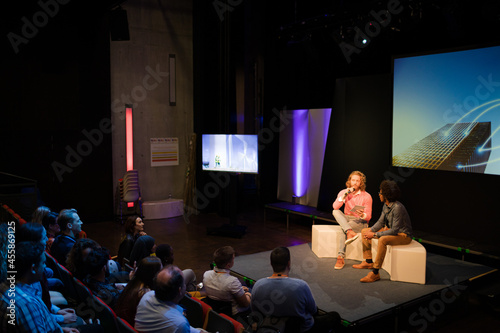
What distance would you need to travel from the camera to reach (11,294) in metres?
2.46

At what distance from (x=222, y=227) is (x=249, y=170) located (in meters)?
1.21

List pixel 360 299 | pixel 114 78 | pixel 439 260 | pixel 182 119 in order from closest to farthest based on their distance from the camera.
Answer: pixel 360 299 → pixel 439 260 → pixel 114 78 → pixel 182 119

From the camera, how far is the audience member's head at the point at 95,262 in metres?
3.57

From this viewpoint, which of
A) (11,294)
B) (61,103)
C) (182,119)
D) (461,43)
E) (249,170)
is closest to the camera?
(11,294)

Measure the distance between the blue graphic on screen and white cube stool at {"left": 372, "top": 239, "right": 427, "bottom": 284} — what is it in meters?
1.80

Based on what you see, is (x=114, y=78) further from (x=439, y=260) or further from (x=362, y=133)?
(x=439, y=260)

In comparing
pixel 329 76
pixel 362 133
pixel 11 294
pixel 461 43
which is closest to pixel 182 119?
pixel 329 76

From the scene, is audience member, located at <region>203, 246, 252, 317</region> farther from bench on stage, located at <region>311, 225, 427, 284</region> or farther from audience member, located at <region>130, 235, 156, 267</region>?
bench on stage, located at <region>311, 225, 427, 284</region>

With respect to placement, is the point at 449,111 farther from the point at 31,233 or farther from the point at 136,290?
the point at 31,233

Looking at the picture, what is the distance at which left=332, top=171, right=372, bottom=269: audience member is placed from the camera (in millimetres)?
5805

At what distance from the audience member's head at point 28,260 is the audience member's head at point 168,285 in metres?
0.70

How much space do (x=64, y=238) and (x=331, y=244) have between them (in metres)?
3.38

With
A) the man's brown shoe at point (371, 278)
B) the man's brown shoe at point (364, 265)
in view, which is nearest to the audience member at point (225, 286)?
the man's brown shoe at point (371, 278)

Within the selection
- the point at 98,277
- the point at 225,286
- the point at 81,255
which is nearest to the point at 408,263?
the point at 225,286
